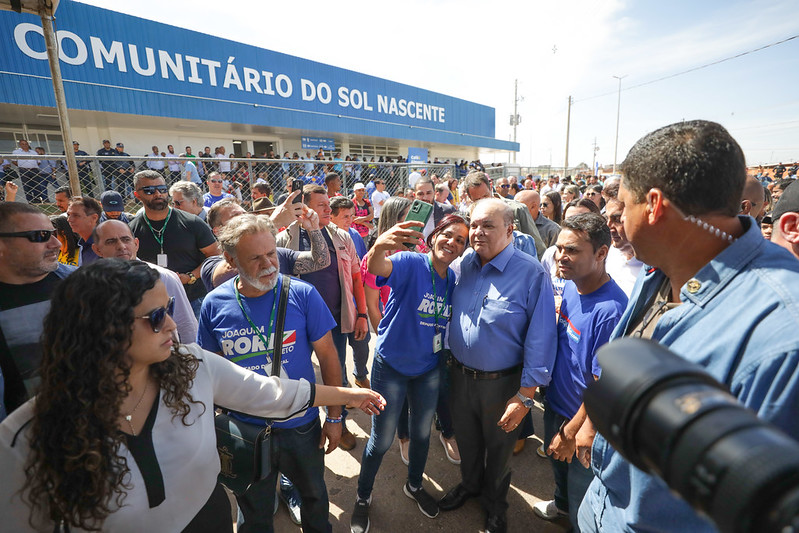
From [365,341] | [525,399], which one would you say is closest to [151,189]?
[365,341]

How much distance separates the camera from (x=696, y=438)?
1.72ft

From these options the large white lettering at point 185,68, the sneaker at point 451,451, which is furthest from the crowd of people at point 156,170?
the large white lettering at point 185,68

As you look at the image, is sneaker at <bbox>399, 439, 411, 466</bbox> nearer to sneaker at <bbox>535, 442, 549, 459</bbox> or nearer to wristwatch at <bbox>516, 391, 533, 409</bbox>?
sneaker at <bbox>535, 442, 549, 459</bbox>

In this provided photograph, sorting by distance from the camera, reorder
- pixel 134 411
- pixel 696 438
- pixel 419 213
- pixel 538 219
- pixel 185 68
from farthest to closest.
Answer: pixel 185 68 < pixel 538 219 < pixel 419 213 < pixel 134 411 < pixel 696 438

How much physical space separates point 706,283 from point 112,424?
72.8 inches

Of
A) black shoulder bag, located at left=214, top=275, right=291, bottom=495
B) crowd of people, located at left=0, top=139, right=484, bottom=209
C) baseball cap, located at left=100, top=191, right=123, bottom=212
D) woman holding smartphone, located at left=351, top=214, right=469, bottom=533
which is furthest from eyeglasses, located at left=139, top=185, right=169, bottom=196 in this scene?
black shoulder bag, located at left=214, top=275, right=291, bottom=495

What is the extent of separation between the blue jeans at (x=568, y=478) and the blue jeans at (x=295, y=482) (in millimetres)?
1376

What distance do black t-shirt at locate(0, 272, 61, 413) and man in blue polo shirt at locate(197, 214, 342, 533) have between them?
29.6 inches

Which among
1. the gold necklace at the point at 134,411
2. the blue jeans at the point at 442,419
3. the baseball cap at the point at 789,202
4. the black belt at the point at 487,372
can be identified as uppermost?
the baseball cap at the point at 789,202

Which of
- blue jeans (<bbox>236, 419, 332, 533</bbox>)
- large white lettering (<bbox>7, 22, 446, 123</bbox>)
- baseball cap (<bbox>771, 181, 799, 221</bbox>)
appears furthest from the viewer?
large white lettering (<bbox>7, 22, 446, 123</bbox>)

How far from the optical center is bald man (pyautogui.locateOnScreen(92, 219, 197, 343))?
242cm

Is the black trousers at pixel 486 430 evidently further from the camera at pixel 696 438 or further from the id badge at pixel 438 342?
the camera at pixel 696 438

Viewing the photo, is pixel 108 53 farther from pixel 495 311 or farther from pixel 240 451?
pixel 495 311

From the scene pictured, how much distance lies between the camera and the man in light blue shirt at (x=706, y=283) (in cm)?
82
